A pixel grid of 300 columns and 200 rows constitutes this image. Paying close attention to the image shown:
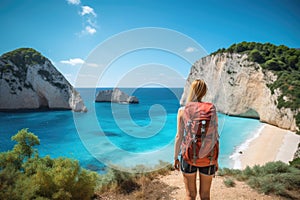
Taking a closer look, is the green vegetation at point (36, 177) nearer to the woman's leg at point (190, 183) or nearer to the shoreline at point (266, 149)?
the woman's leg at point (190, 183)

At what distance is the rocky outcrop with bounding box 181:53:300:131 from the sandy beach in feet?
11.9

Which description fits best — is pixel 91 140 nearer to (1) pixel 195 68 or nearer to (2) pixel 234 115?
(2) pixel 234 115

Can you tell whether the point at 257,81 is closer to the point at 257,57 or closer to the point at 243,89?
the point at 243,89

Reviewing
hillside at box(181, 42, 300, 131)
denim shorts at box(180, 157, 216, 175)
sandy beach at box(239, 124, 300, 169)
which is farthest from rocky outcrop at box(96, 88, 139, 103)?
denim shorts at box(180, 157, 216, 175)

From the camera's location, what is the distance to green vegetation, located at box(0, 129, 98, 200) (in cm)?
246

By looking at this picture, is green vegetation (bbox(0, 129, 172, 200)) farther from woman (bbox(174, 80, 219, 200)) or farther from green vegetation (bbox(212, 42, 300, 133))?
green vegetation (bbox(212, 42, 300, 133))

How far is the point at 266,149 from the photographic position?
44.0ft

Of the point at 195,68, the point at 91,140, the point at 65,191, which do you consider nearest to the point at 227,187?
the point at 65,191

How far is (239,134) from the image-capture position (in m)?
19.1

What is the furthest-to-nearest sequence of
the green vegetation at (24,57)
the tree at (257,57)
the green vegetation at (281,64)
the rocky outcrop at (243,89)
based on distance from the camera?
1. the green vegetation at (24,57)
2. the tree at (257,57)
3. the rocky outcrop at (243,89)
4. the green vegetation at (281,64)

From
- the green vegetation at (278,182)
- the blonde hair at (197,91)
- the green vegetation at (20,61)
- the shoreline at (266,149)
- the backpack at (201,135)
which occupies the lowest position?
the shoreline at (266,149)

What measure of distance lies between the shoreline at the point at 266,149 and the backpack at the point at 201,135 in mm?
10653

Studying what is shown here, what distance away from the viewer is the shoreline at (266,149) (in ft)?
37.2

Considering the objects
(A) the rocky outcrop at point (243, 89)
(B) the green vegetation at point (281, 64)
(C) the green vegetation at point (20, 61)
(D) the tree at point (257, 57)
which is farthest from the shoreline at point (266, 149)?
(C) the green vegetation at point (20, 61)
